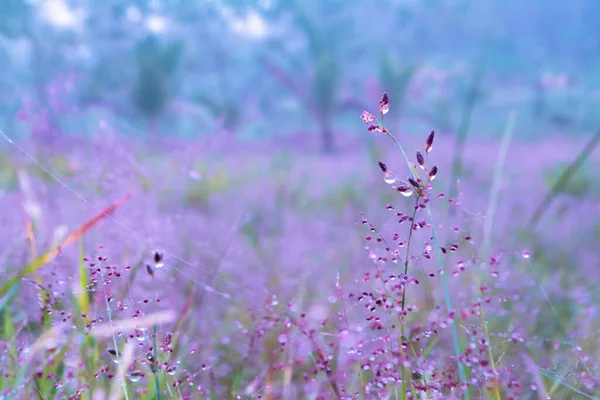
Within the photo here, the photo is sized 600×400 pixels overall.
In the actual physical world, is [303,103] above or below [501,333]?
above

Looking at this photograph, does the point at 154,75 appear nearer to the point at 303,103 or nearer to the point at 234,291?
the point at 303,103

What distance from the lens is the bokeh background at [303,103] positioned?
7.41 feet

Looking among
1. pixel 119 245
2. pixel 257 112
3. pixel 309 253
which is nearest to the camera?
pixel 119 245

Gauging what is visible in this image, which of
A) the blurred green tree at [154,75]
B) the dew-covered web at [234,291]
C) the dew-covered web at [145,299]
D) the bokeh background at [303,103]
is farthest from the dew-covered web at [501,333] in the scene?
the blurred green tree at [154,75]

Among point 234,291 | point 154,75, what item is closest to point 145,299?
point 234,291

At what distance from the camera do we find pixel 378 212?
2111mm

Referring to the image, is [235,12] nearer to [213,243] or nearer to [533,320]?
[213,243]

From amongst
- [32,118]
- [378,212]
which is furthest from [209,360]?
[32,118]

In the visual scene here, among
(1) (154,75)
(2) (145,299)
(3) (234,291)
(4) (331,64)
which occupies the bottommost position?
(2) (145,299)

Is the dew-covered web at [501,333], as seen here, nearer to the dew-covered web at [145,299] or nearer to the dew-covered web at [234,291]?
the dew-covered web at [234,291]

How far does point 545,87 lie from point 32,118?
261cm

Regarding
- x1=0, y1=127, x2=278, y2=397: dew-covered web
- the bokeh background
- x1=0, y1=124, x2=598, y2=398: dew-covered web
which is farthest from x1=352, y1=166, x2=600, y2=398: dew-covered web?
the bokeh background

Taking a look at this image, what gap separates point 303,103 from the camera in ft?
9.98

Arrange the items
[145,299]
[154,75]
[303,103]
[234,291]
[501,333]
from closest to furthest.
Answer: [145,299]
[501,333]
[234,291]
[154,75]
[303,103]
